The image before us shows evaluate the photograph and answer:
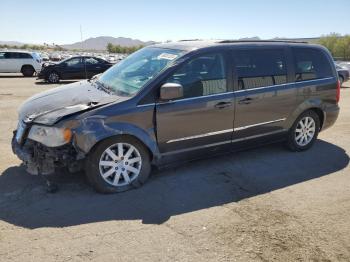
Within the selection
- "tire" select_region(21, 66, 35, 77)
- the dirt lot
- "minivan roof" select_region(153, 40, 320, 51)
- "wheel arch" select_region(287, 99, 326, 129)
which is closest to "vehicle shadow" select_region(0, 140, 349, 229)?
the dirt lot

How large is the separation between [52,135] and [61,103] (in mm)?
541

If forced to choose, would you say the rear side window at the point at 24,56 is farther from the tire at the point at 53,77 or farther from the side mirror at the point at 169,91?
the side mirror at the point at 169,91

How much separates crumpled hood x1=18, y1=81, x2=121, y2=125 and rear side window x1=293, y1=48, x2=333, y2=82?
9.93 ft

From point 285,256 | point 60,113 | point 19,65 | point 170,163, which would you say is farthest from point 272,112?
point 19,65

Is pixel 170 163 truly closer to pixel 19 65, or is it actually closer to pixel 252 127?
pixel 252 127

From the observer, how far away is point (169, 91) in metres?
4.30

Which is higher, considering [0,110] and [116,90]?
[116,90]

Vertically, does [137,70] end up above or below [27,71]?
above

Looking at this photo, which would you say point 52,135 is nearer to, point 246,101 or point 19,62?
point 246,101

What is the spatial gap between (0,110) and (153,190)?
6395 millimetres

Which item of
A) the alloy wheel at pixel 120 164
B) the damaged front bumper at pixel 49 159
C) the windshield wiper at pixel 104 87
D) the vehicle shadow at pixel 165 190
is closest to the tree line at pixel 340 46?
the vehicle shadow at pixel 165 190

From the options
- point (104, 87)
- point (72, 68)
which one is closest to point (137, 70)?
point (104, 87)

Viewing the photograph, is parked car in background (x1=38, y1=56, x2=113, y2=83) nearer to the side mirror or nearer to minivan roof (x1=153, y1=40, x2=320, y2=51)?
minivan roof (x1=153, y1=40, x2=320, y2=51)

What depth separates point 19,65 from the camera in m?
21.7
